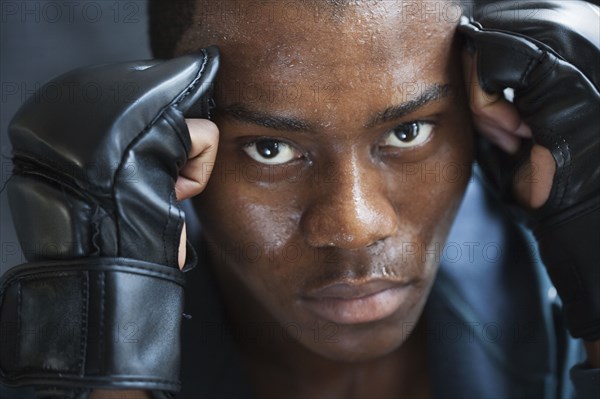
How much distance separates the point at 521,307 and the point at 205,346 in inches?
19.5

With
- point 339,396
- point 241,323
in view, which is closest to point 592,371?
point 339,396

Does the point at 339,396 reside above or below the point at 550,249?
below

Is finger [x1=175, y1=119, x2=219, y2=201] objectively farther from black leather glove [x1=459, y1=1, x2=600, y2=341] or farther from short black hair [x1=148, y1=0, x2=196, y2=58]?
black leather glove [x1=459, y1=1, x2=600, y2=341]

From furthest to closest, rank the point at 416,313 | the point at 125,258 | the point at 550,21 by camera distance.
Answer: the point at 416,313
the point at 550,21
the point at 125,258

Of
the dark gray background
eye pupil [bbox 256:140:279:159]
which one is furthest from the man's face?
the dark gray background

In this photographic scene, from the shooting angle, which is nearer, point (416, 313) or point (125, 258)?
point (125, 258)

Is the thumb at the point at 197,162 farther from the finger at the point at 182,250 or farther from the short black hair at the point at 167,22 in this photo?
the short black hair at the point at 167,22

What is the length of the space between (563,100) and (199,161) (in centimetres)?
47

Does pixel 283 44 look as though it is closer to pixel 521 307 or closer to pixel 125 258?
pixel 125 258

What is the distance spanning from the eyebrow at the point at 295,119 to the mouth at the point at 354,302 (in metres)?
0.21

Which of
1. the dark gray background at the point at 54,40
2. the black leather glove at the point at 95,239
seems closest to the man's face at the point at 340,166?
the black leather glove at the point at 95,239

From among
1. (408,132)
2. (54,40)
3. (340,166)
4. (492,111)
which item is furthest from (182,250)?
(54,40)

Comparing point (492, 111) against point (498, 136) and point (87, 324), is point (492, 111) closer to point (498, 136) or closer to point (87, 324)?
point (498, 136)

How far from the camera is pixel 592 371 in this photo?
118cm
